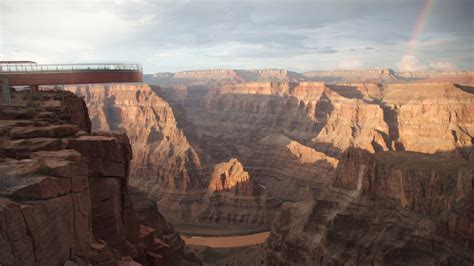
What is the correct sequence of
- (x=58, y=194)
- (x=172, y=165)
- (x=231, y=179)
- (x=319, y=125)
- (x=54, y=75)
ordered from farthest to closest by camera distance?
1. (x=319, y=125)
2. (x=172, y=165)
3. (x=231, y=179)
4. (x=54, y=75)
5. (x=58, y=194)

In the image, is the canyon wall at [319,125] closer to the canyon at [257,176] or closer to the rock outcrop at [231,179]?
the canyon at [257,176]

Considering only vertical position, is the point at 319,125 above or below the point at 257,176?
above

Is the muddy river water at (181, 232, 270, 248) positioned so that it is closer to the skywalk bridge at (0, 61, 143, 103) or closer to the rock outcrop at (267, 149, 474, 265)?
the rock outcrop at (267, 149, 474, 265)

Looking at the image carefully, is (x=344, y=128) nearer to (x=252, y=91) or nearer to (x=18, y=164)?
(x=252, y=91)

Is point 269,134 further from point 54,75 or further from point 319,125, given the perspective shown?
point 54,75

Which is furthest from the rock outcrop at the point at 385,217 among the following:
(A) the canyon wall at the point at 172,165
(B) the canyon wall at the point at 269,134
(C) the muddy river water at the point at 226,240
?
(B) the canyon wall at the point at 269,134

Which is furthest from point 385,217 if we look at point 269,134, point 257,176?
point 269,134
